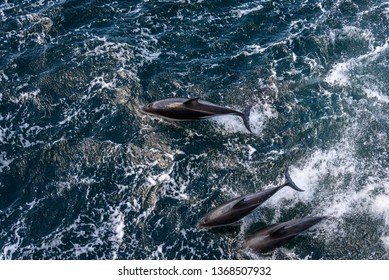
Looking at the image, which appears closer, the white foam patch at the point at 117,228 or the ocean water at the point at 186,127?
the white foam patch at the point at 117,228

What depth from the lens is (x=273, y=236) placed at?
2248 cm

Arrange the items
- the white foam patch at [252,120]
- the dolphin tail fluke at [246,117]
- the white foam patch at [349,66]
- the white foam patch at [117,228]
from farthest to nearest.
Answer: the white foam patch at [349,66]
the white foam patch at [252,120]
the dolphin tail fluke at [246,117]
the white foam patch at [117,228]

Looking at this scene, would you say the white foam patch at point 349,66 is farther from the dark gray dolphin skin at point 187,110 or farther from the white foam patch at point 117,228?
the white foam patch at point 117,228

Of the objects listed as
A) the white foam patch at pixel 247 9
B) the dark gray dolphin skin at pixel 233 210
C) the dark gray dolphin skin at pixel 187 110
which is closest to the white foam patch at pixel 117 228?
the dark gray dolphin skin at pixel 233 210

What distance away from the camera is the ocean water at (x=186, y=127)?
936 inches

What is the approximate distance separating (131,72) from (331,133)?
1403cm

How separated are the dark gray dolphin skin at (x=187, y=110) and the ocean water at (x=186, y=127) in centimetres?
88

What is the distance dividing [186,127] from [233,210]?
689 cm

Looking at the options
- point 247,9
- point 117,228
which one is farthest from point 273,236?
point 247,9

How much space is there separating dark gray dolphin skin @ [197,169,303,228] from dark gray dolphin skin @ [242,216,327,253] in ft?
4.30

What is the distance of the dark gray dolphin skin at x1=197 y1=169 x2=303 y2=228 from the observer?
23062 millimetres

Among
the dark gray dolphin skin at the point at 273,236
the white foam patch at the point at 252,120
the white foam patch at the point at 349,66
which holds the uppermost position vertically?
the white foam patch at the point at 349,66

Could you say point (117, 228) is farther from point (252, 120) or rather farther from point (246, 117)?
point (252, 120)

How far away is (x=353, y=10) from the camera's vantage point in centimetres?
3406
